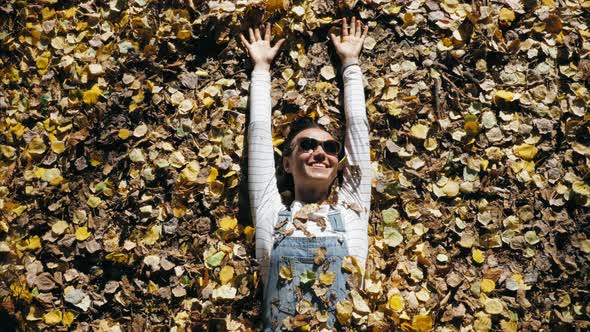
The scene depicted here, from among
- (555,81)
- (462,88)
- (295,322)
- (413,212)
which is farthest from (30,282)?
(555,81)

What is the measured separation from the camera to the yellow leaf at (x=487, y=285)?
3.24 m

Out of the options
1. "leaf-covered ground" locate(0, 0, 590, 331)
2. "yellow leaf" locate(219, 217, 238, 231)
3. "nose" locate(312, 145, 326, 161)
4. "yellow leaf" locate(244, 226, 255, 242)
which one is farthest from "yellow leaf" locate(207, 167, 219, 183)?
"nose" locate(312, 145, 326, 161)

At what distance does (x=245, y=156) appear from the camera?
3359mm

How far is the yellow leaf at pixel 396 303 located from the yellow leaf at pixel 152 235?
1195 millimetres

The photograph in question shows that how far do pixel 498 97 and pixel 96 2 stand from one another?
2235 millimetres

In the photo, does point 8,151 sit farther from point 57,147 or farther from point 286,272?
point 286,272

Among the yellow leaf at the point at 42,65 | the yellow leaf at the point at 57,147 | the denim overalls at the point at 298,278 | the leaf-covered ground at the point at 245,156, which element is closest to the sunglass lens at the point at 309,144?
the leaf-covered ground at the point at 245,156

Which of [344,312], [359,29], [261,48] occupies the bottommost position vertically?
[344,312]

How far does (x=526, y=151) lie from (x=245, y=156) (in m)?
1.46

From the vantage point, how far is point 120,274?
325 cm

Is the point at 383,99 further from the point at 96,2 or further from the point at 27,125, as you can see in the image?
the point at 27,125

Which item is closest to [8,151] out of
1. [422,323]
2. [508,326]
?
[422,323]

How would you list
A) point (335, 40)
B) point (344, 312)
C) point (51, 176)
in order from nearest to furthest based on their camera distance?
point (344, 312) < point (51, 176) < point (335, 40)

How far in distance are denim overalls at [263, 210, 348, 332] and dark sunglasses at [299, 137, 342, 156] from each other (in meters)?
0.42
